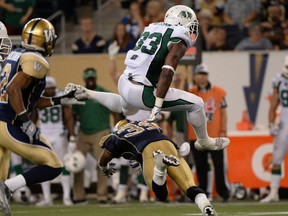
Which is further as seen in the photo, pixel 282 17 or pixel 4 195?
pixel 282 17

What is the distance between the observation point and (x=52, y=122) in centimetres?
1496

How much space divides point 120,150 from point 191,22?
1.29 metres

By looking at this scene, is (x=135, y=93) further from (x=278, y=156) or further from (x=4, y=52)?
(x=278, y=156)

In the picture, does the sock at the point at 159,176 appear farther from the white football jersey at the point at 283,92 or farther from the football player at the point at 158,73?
the white football jersey at the point at 283,92

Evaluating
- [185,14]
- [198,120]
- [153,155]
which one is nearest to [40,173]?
[153,155]

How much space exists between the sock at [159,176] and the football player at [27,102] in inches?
44.3

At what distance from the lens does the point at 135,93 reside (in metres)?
10.0

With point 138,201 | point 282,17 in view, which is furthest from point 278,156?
point 282,17

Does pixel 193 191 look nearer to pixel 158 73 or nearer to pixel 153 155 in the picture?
pixel 153 155

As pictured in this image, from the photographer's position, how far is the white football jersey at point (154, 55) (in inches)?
396

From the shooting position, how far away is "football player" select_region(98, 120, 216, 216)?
9602 millimetres

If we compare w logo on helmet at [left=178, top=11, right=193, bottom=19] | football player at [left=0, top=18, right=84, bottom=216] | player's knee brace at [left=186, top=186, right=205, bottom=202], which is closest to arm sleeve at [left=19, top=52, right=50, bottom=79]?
football player at [left=0, top=18, right=84, bottom=216]

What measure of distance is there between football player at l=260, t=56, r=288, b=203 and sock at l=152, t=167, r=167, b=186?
15.5ft

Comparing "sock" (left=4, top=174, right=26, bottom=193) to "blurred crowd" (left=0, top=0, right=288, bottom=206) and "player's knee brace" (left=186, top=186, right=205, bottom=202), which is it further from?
"blurred crowd" (left=0, top=0, right=288, bottom=206)
